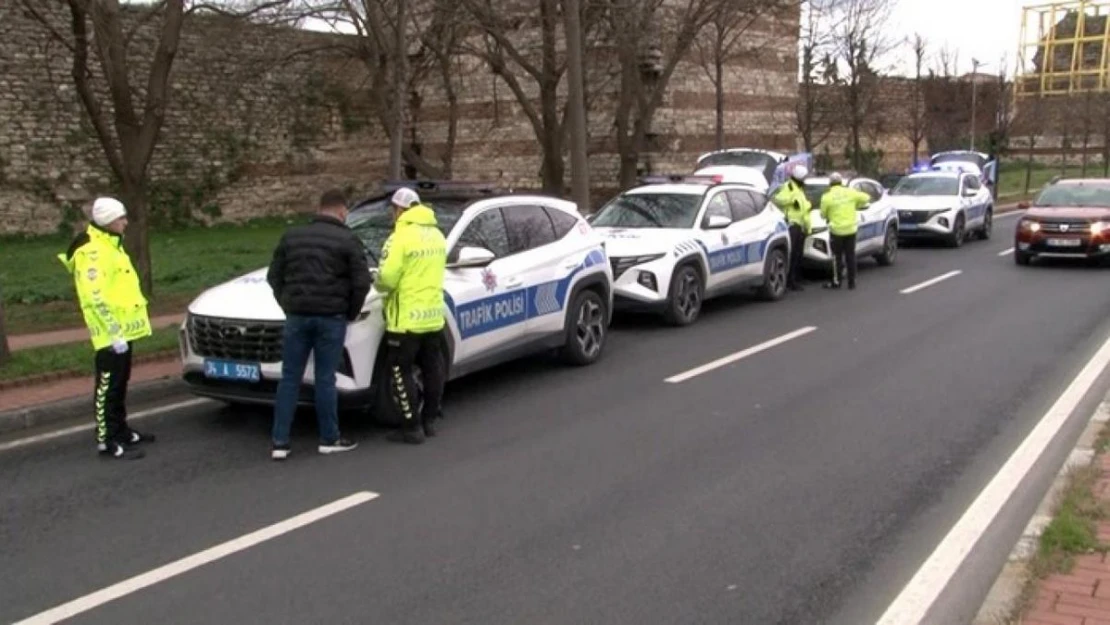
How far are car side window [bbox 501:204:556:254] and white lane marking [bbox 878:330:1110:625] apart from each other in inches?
176

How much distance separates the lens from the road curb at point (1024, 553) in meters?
4.52

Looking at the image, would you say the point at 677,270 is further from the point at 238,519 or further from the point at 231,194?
the point at 231,194

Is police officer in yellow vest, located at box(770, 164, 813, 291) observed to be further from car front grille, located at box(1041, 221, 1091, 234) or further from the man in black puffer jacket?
the man in black puffer jacket

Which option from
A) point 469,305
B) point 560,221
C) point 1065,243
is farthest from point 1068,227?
point 469,305

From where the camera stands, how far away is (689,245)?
522 inches

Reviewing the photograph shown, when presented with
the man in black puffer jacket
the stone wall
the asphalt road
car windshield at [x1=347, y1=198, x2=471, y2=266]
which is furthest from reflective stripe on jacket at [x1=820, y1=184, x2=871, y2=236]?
the stone wall

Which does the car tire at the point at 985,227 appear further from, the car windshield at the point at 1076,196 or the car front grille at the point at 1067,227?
the car front grille at the point at 1067,227

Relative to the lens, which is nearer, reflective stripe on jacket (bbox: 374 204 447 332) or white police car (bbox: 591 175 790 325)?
reflective stripe on jacket (bbox: 374 204 447 332)

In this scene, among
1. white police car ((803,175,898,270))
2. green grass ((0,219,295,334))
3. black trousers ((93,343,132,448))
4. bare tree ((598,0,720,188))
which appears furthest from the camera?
bare tree ((598,0,720,188))

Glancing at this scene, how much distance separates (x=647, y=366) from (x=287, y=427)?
169 inches

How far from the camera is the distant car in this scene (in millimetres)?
18391

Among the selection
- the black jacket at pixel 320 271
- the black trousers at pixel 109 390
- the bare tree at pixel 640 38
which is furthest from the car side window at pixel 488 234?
the bare tree at pixel 640 38

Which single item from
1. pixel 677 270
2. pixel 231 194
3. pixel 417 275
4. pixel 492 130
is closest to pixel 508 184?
pixel 492 130

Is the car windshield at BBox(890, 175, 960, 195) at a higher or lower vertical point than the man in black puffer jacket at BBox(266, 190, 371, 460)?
lower
